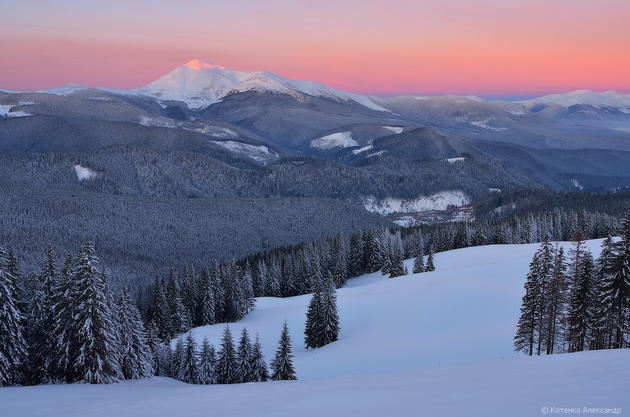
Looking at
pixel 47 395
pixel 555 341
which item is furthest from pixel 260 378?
pixel 555 341

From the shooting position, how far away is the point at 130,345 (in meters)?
30.7

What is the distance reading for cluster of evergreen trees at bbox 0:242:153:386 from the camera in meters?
25.3

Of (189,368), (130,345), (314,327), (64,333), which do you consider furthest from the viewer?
(314,327)

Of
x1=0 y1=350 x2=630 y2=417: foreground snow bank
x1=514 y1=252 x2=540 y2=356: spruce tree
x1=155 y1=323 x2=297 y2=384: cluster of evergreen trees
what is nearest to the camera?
x1=0 y1=350 x2=630 y2=417: foreground snow bank

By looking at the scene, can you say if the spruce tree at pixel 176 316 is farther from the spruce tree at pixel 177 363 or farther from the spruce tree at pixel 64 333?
the spruce tree at pixel 64 333

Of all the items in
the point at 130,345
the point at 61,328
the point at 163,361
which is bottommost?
the point at 163,361

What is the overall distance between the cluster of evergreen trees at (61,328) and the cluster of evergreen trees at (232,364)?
38.6 feet

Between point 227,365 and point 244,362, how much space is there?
176 centimetres

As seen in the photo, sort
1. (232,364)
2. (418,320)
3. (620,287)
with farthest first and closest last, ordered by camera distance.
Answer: (418,320), (232,364), (620,287)

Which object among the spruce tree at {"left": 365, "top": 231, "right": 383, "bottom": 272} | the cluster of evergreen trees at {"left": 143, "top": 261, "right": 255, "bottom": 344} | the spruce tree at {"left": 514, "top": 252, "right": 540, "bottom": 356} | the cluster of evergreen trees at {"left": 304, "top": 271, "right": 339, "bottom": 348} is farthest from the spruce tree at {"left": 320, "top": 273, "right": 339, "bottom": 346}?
the spruce tree at {"left": 365, "top": 231, "right": 383, "bottom": 272}

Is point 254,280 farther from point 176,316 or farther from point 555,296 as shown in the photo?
point 555,296

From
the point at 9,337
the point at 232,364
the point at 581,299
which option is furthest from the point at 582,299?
the point at 9,337

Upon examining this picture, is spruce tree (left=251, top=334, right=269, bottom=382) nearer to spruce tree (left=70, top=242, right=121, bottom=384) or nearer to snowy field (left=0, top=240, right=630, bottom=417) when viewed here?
snowy field (left=0, top=240, right=630, bottom=417)

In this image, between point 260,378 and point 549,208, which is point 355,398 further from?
point 549,208
